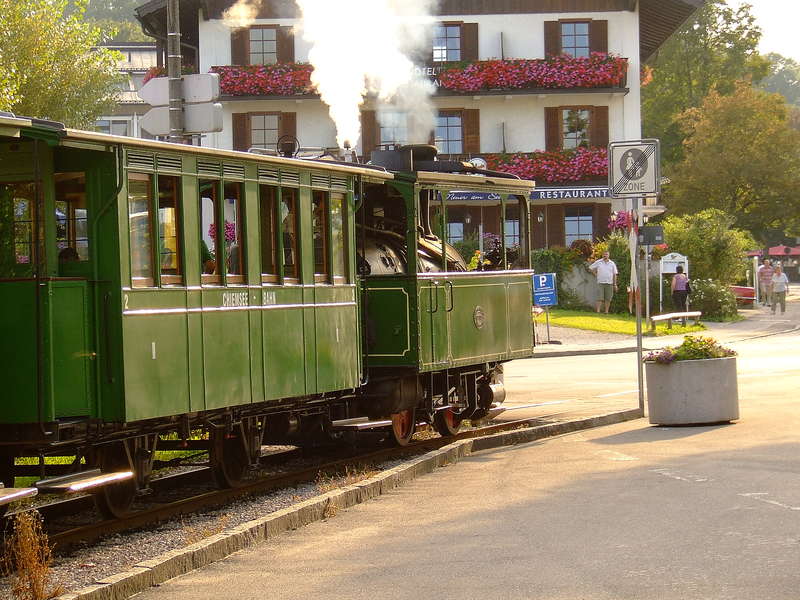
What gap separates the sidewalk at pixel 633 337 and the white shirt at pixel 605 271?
189 cm

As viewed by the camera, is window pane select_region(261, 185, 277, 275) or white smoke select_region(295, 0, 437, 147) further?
white smoke select_region(295, 0, 437, 147)

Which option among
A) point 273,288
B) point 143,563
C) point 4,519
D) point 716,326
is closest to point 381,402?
point 273,288

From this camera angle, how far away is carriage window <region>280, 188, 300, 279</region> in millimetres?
13047

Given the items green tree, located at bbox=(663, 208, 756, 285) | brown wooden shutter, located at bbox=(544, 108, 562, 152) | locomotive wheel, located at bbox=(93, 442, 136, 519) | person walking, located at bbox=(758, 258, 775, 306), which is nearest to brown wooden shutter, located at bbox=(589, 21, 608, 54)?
brown wooden shutter, located at bbox=(544, 108, 562, 152)

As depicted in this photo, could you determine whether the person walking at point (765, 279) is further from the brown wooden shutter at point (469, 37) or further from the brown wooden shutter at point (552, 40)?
the brown wooden shutter at point (469, 37)

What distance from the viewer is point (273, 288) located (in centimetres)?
1271

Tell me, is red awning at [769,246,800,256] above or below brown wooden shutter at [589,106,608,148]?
below

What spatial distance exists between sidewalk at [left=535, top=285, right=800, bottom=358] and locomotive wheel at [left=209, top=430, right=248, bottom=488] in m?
18.0

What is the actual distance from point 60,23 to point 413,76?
408 inches

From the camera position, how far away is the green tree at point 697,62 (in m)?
78.2

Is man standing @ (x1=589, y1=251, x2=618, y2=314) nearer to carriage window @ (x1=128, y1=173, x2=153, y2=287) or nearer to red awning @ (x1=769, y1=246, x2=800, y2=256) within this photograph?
carriage window @ (x1=128, y1=173, x2=153, y2=287)

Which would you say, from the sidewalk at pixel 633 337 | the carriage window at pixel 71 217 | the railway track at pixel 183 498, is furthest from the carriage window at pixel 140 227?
the sidewalk at pixel 633 337

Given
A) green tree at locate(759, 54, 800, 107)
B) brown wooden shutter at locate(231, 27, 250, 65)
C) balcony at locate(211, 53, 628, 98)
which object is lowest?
balcony at locate(211, 53, 628, 98)

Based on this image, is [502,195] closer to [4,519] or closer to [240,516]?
[240,516]
